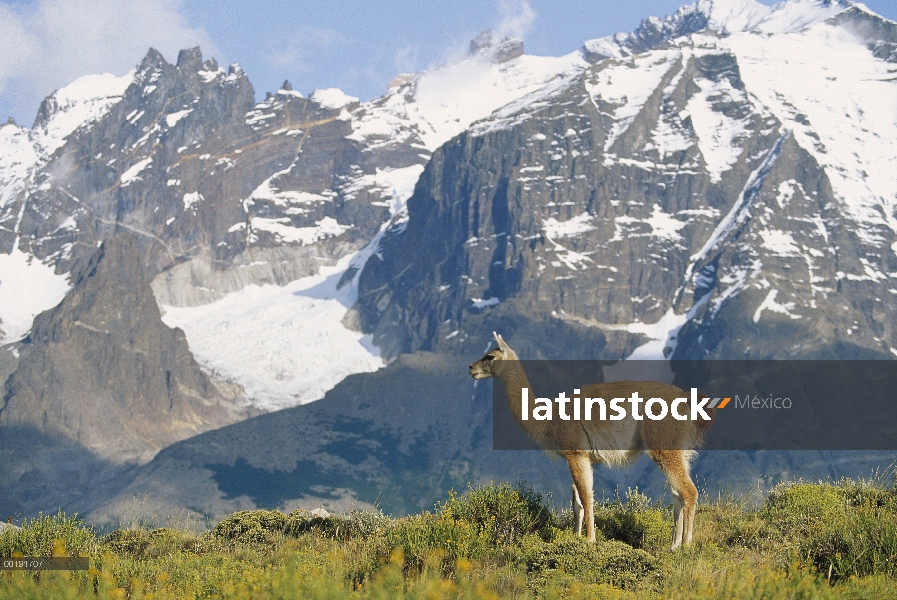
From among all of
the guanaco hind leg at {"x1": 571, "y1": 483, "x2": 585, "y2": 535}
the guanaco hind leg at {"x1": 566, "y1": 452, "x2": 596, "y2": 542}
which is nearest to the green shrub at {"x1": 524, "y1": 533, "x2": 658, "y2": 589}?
the guanaco hind leg at {"x1": 566, "y1": 452, "x2": 596, "y2": 542}

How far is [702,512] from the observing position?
83.5ft

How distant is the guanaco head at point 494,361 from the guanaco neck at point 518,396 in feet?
0.46

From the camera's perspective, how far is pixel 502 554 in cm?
1995

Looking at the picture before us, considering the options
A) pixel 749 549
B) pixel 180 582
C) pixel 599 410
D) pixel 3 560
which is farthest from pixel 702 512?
pixel 3 560

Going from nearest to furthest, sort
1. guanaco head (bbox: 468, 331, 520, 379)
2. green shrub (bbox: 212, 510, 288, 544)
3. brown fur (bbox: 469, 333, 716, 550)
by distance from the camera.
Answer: brown fur (bbox: 469, 333, 716, 550) → guanaco head (bbox: 468, 331, 520, 379) → green shrub (bbox: 212, 510, 288, 544)

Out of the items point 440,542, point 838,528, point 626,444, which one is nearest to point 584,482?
point 626,444

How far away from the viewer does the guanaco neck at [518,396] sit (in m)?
21.3

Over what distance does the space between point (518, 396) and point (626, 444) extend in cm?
247

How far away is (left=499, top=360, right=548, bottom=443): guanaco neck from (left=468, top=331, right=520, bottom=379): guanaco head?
14 centimetres

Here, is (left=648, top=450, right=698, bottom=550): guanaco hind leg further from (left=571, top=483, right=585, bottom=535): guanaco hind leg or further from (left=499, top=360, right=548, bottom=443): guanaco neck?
(left=499, top=360, right=548, bottom=443): guanaco neck

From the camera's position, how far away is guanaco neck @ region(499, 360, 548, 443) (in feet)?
70.0

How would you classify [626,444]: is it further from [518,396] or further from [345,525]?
[345,525]

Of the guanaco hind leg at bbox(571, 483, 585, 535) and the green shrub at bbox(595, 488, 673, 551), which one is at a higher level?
the guanaco hind leg at bbox(571, 483, 585, 535)

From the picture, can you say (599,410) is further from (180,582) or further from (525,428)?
(180,582)
